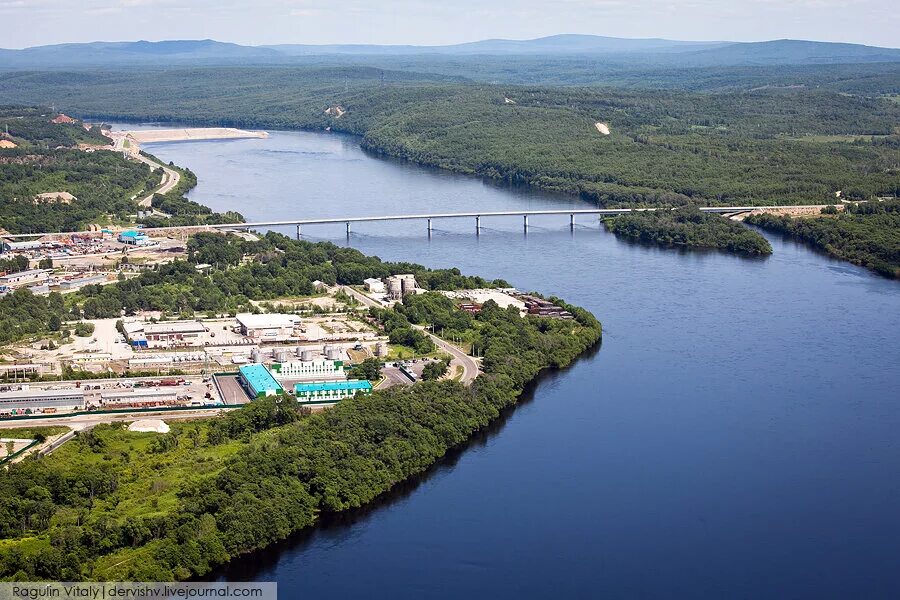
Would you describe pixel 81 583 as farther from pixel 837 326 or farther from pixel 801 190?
pixel 801 190

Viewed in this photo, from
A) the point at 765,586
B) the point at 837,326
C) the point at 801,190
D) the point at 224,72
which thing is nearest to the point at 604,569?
the point at 765,586

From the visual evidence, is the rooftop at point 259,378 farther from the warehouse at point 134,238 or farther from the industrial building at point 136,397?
the warehouse at point 134,238

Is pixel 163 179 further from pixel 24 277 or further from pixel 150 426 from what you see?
pixel 150 426

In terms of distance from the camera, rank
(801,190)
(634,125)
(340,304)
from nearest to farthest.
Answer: (340,304) → (801,190) → (634,125)

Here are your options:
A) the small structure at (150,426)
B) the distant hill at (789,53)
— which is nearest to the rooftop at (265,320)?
the small structure at (150,426)

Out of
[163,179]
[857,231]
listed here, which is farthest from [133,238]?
[857,231]

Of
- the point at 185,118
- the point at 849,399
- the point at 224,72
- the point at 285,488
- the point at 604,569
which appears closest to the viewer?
the point at 604,569

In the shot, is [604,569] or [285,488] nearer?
[604,569]

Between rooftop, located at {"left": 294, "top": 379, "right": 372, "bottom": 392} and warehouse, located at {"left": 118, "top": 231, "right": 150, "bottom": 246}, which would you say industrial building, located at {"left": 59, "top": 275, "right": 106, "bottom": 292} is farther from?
rooftop, located at {"left": 294, "top": 379, "right": 372, "bottom": 392}
